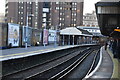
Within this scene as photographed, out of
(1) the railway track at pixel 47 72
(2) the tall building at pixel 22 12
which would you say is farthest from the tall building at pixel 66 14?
(1) the railway track at pixel 47 72

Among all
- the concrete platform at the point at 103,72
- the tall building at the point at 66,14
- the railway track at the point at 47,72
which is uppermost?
the tall building at the point at 66,14

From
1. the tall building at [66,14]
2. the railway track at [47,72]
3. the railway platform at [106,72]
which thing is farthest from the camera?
the tall building at [66,14]

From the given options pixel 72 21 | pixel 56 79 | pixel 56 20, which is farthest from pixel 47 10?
pixel 56 79

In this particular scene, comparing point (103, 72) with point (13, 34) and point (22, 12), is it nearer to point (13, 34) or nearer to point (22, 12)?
point (13, 34)

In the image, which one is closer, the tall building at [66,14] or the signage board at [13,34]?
the signage board at [13,34]

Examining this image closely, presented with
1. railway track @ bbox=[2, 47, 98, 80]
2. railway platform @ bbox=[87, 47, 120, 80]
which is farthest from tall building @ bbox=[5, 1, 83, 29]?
railway platform @ bbox=[87, 47, 120, 80]

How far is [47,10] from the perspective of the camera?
421ft

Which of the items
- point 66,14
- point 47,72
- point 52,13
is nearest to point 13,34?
point 47,72

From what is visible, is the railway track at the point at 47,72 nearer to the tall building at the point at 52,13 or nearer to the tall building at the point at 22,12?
the tall building at the point at 52,13

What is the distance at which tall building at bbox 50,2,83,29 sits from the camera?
404 feet

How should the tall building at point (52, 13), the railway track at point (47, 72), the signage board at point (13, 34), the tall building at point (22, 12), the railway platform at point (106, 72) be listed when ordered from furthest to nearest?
the tall building at point (22, 12) < the tall building at point (52, 13) < the signage board at point (13, 34) < the railway track at point (47, 72) < the railway platform at point (106, 72)

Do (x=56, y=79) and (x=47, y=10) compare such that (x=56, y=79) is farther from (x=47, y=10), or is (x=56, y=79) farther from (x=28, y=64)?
(x=47, y=10)

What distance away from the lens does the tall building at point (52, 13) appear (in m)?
123

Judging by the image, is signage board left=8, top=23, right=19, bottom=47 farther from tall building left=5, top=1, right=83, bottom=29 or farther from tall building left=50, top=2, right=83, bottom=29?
tall building left=50, top=2, right=83, bottom=29
